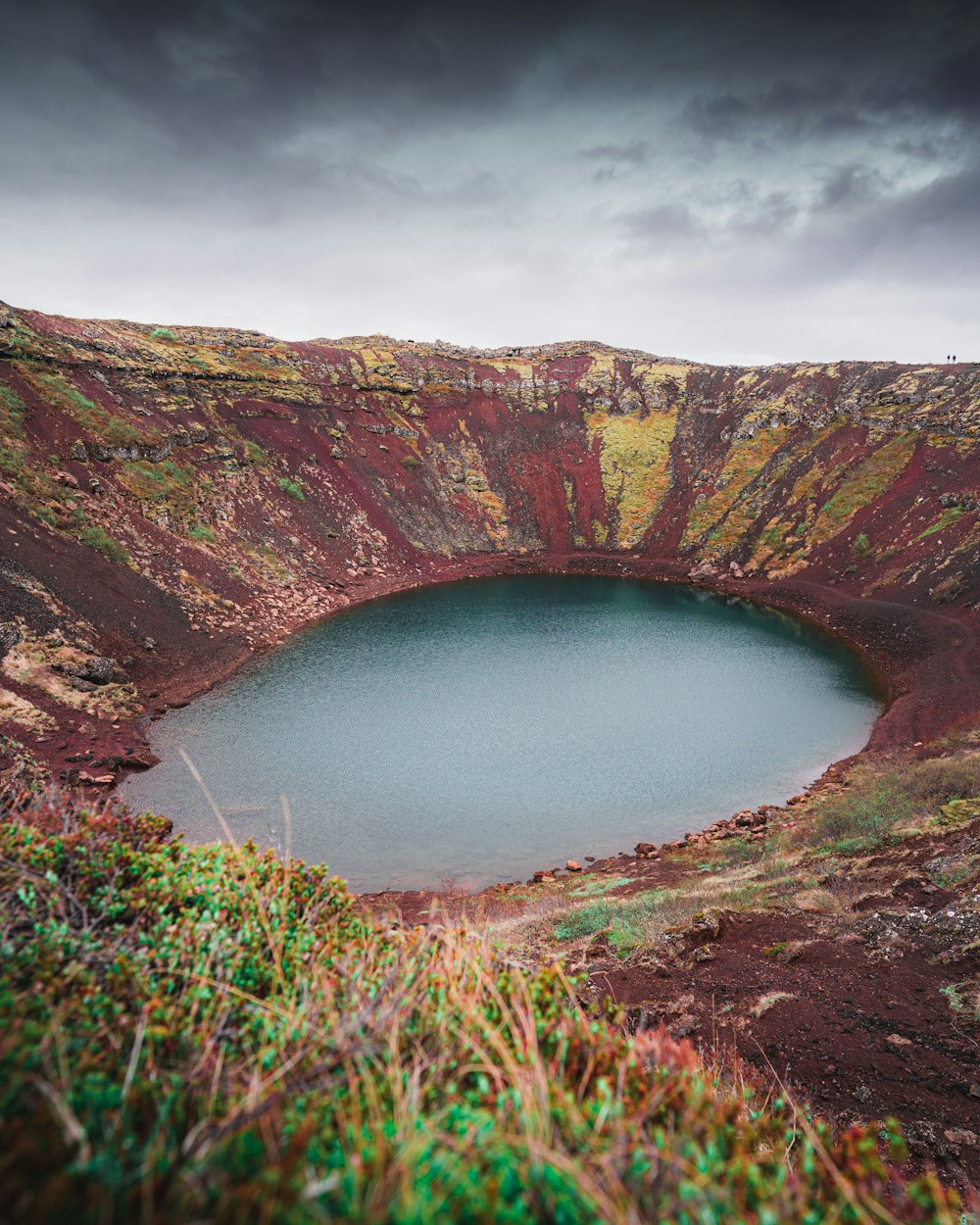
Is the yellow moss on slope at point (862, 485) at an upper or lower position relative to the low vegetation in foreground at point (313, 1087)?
upper

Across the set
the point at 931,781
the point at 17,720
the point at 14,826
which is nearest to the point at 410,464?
A: the point at 17,720

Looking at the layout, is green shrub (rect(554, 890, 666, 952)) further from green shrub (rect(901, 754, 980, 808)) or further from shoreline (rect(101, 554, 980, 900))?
green shrub (rect(901, 754, 980, 808))

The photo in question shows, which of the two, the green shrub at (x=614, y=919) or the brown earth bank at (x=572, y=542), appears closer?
the brown earth bank at (x=572, y=542)

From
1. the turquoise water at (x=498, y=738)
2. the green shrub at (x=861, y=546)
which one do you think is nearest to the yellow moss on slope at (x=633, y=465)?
the green shrub at (x=861, y=546)

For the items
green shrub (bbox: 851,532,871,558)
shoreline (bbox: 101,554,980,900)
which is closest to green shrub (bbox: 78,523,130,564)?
shoreline (bbox: 101,554,980,900)

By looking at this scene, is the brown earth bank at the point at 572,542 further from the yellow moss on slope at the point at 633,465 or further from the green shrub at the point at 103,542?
the yellow moss on slope at the point at 633,465

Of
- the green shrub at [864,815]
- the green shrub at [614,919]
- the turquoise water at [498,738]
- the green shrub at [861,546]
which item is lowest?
the green shrub at [614,919]
